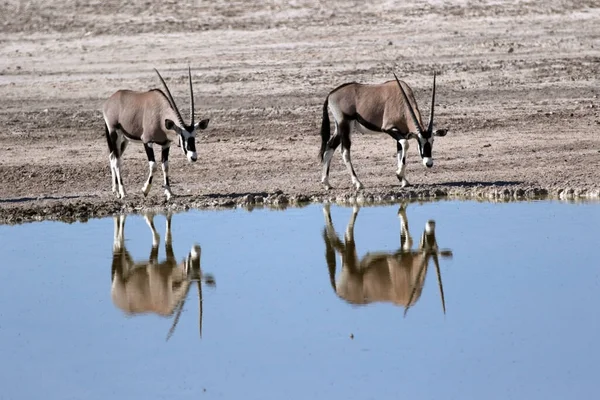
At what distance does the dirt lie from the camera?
14.6 m

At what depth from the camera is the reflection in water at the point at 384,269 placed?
10.3 m

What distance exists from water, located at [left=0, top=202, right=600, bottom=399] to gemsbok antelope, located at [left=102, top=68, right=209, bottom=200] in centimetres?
113

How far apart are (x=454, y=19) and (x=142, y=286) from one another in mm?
13756

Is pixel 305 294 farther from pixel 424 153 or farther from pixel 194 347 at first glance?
pixel 424 153

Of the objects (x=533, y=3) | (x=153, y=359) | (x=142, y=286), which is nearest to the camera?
(x=153, y=359)

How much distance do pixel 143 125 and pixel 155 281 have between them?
3.60 m

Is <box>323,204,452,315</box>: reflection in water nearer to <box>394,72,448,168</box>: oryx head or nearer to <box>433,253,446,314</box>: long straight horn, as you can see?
<box>433,253,446,314</box>: long straight horn

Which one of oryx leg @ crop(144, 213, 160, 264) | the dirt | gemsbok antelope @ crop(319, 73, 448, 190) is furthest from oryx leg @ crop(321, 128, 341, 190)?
oryx leg @ crop(144, 213, 160, 264)

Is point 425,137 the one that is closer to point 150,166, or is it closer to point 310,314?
point 150,166

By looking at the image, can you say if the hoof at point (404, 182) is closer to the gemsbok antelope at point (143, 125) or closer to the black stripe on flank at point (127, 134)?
the gemsbok antelope at point (143, 125)

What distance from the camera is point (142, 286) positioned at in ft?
35.7

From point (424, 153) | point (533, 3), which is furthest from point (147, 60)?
point (424, 153)

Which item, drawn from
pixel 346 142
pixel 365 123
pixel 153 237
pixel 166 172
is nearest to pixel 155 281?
pixel 153 237

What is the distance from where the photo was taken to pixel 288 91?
65.7 feet
